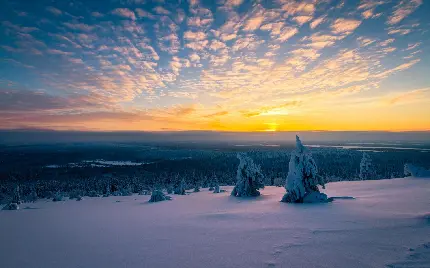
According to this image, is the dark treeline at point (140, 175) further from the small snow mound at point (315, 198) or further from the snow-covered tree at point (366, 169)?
the small snow mound at point (315, 198)

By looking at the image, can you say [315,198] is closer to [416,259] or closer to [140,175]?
[416,259]

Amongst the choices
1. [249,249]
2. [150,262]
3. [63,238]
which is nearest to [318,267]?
[249,249]

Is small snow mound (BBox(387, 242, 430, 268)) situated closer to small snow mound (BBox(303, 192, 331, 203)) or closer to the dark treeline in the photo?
small snow mound (BBox(303, 192, 331, 203))

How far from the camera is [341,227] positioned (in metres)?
5.30

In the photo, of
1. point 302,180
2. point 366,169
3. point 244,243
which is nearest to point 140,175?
point 366,169

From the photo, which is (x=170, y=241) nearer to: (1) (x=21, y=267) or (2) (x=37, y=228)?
(1) (x=21, y=267)

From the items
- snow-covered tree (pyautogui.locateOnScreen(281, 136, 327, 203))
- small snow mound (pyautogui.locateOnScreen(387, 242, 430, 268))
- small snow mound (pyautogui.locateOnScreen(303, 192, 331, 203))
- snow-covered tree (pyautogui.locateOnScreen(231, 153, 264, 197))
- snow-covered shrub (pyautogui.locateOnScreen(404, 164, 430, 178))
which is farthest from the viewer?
snow-covered tree (pyautogui.locateOnScreen(231, 153, 264, 197))

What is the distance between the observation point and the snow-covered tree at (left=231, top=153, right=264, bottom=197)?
17000mm

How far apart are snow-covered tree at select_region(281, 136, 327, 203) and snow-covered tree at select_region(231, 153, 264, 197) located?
489 cm

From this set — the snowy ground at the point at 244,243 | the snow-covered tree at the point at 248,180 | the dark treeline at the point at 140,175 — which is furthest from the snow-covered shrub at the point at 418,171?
the dark treeline at the point at 140,175

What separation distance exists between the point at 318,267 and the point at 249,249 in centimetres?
136

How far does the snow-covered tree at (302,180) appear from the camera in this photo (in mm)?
11375

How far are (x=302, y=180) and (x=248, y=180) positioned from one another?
5.57 m

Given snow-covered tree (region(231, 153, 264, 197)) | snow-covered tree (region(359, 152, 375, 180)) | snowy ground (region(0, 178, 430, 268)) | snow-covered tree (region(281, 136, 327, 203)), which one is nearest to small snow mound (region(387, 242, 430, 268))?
snowy ground (region(0, 178, 430, 268))
